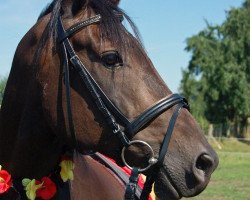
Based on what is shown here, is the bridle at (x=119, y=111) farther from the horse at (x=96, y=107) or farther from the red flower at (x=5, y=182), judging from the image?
the red flower at (x=5, y=182)

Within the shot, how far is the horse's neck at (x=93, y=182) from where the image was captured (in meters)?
3.11

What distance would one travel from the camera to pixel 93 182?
10.9 ft

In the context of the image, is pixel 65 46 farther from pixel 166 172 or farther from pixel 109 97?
pixel 166 172

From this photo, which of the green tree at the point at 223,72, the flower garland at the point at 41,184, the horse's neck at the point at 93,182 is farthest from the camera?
the green tree at the point at 223,72

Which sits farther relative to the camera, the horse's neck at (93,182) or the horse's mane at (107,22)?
the horse's neck at (93,182)

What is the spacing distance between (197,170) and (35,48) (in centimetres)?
114

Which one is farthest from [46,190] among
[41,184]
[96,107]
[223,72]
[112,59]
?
[223,72]

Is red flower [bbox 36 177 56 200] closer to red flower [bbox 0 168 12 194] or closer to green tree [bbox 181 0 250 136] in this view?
red flower [bbox 0 168 12 194]

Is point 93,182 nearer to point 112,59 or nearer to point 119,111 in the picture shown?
point 119,111

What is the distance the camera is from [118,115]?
2.49 meters

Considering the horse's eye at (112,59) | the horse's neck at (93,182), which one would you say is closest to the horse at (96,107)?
the horse's eye at (112,59)

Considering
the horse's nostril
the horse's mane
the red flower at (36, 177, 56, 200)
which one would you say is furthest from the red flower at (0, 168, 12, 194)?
the horse's nostril

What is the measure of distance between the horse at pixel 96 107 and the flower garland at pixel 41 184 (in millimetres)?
50

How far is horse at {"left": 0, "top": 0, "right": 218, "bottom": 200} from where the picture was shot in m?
2.42
